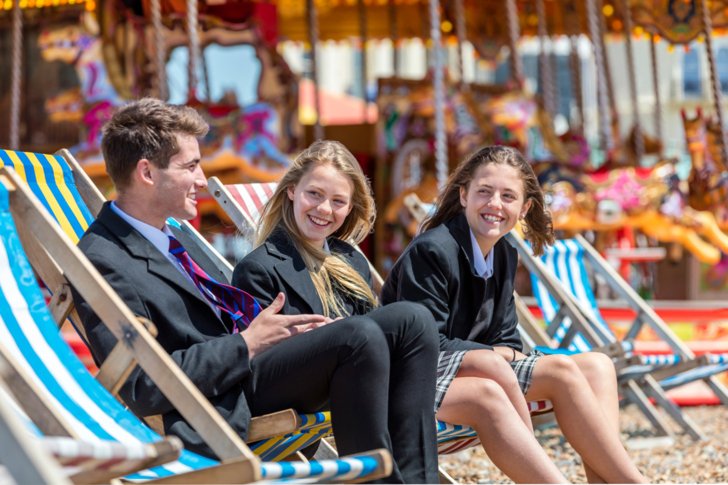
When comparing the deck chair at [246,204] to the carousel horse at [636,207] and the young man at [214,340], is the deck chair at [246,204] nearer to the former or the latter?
the young man at [214,340]

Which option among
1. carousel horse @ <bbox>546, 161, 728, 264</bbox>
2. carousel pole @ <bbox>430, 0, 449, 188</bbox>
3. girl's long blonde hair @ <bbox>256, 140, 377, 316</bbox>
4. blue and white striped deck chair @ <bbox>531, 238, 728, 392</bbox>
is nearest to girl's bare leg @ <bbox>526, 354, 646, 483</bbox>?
girl's long blonde hair @ <bbox>256, 140, 377, 316</bbox>

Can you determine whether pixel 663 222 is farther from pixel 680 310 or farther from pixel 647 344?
pixel 647 344

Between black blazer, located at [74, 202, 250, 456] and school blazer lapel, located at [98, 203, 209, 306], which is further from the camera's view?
school blazer lapel, located at [98, 203, 209, 306]

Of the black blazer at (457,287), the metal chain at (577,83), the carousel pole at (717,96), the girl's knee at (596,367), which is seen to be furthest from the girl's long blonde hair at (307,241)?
the metal chain at (577,83)

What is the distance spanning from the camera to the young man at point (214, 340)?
2496 millimetres

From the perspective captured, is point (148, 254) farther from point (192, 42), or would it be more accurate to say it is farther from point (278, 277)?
point (192, 42)

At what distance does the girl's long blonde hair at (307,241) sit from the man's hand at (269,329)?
0.37 metres

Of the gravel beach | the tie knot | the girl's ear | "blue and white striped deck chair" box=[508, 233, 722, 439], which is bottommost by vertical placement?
the gravel beach

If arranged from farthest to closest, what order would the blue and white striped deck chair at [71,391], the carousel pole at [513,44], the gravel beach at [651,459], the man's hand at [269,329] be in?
the carousel pole at [513,44], the gravel beach at [651,459], the man's hand at [269,329], the blue and white striped deck chair at [71,391]

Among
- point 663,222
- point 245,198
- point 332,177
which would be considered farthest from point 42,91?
point 332,177

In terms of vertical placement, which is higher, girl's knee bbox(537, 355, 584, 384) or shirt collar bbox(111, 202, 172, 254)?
shirt collar bbox(111, 202, 172, 254)

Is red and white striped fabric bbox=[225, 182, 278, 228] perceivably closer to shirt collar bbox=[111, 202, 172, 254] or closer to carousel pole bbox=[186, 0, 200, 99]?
shirt collar bbox=[111, 202, 172, 254]

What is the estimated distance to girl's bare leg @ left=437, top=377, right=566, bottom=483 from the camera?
2691 mm

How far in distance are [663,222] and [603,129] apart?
2025 millimetres
